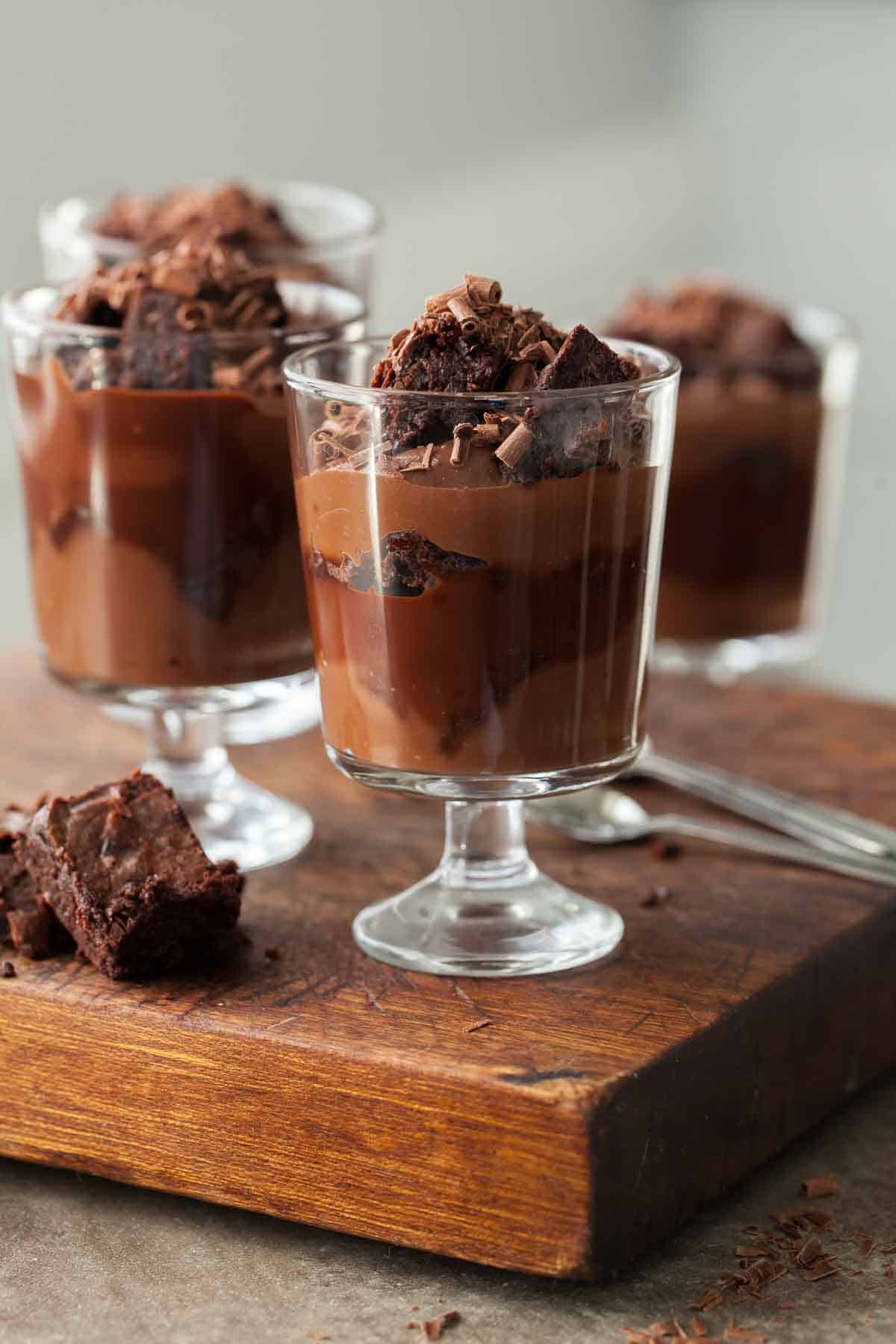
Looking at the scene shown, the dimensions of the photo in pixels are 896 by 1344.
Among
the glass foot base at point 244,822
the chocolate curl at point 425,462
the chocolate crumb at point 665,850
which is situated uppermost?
the chocolate curl at point 425,462

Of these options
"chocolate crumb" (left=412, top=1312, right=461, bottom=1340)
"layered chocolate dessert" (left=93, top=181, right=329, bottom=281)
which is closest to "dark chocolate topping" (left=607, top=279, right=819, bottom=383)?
"layered chocolate dessert" (left=93, top=181, right=329, bottom=281)

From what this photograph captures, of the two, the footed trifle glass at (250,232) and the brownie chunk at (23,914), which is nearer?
the brownie chunk at (23,914)

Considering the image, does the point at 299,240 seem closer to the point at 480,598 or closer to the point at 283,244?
the point at 283,244

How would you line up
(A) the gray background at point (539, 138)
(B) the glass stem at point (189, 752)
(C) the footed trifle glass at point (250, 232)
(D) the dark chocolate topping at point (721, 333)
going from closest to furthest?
1. (B) the glass stem at point (189, 752)
2. (C) the footed trifle glass at point (250, 232)
3. (D) the dark chocolate topping at point (721, 333)
4. (A) the gray background at point (539, 138)

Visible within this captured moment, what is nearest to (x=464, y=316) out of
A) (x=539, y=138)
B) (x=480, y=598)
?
(x=480, y=598)

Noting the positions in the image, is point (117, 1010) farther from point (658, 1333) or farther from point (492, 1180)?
point (658, 1333)

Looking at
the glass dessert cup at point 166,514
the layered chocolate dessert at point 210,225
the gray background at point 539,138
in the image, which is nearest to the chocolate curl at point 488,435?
the glass dessert cup at point 166,514

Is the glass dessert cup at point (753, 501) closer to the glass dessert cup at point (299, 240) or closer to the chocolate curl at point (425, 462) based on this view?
the glass dessert cup at point (299, 240)

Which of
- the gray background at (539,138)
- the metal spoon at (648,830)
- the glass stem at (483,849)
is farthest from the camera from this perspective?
the gray background at (539,138)
